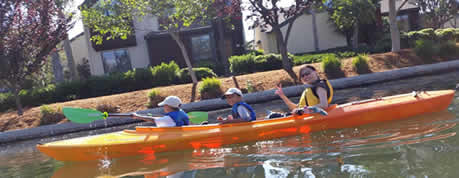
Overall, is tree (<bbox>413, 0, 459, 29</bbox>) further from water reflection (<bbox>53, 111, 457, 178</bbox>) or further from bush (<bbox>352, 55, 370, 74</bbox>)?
water reflection (<bbox>53, 111, 457, 178</bbox>)

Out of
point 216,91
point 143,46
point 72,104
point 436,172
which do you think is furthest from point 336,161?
point 143,46

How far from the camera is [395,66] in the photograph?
40.7 feet

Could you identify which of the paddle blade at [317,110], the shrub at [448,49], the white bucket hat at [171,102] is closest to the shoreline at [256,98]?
the shrub at [448,49]

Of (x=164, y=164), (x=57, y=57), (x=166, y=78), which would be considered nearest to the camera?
(x=164, y=164)

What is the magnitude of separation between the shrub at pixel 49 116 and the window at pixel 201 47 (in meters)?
9.96

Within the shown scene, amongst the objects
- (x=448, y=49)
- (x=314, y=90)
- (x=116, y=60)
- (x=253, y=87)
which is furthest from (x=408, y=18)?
(x=314, y=90)

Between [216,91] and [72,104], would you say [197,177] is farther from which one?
[72,104]

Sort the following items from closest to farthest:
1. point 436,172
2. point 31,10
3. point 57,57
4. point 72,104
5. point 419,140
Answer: point 436,172 < point 419,140 < point 31,10 < point 72,104 < point 57,57

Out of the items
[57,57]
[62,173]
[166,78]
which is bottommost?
[62,173]

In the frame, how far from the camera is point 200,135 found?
5082 millimetres

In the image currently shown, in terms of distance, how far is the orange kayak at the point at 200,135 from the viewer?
16.7ft

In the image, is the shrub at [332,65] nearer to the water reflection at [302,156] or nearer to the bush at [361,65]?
the bush at [361,65]

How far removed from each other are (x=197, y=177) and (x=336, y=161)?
4.89 ft

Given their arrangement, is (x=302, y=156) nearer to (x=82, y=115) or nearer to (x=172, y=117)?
(x=172, y=117)
